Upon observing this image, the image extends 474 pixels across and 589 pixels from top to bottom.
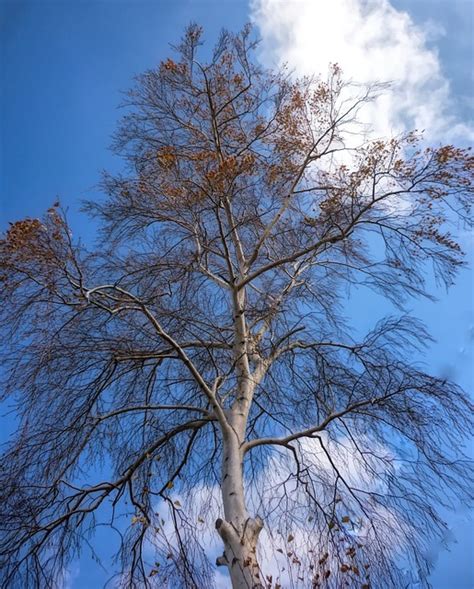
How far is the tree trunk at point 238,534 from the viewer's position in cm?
353

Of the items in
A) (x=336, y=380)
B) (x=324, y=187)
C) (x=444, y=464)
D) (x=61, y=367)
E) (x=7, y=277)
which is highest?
(x=324, y=187)

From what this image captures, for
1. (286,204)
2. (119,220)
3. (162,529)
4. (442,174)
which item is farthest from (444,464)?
(119,220)

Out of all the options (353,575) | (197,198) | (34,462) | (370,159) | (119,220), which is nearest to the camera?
(353,575)

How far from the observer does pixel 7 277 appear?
163 inches

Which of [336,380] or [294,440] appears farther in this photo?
[336,380]

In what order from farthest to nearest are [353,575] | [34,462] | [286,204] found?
[286,204] → [34,462] → [353,575]

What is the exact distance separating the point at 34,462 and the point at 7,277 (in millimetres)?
1522

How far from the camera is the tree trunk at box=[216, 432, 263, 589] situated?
11.6 ft

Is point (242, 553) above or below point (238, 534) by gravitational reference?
below

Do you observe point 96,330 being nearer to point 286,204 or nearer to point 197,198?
point 197,198

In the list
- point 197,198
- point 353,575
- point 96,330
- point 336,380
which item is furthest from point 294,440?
point 197,198

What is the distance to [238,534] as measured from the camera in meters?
3.70

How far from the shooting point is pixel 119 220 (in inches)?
228

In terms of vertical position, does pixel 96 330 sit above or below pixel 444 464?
above
